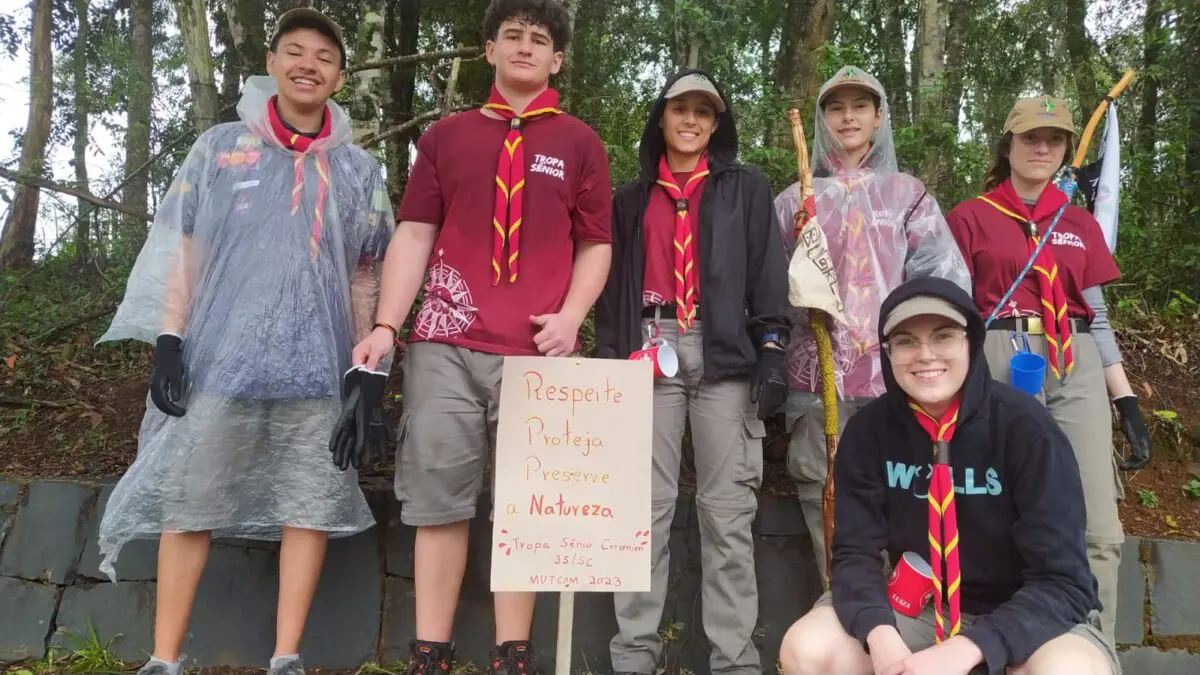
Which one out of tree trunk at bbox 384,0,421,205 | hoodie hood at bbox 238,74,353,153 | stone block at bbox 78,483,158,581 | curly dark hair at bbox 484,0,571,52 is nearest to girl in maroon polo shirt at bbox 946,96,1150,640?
curly dark hair at bbox 484,0,571,52

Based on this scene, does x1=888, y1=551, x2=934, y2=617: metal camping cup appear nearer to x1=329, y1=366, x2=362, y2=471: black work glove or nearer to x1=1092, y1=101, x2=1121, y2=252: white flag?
x1=329, y1=366, x2=362, y2=471: black work glove

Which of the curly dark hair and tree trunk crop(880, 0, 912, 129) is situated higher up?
tree trunk crop(880, 0, 912, 129)

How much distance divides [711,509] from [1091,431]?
1394mm

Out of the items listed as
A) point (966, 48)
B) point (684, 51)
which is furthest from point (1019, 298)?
point (966, 48)

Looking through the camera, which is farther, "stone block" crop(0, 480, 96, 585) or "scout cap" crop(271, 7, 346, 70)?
"stone block" crop(0, 480, 96, 585)

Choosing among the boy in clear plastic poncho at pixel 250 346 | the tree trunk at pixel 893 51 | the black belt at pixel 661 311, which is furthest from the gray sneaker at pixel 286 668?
the tree trunk at pixel 893 51

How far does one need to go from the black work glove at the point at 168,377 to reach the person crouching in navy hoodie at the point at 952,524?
6.61 ft

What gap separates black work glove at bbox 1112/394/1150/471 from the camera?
2953 millimetres

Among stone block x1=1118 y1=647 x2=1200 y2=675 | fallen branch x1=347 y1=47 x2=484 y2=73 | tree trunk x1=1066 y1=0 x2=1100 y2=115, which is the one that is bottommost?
stone block x1=1118 y1=647 x2=1200 y2=675

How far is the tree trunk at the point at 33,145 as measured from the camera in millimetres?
6523

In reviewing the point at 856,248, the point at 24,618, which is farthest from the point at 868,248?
the point at 24,618

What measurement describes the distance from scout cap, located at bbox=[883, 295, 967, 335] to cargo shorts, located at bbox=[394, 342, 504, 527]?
3.86ft

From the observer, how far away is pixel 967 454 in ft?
6.79

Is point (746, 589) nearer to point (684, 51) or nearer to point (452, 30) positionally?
point (452, 30)
